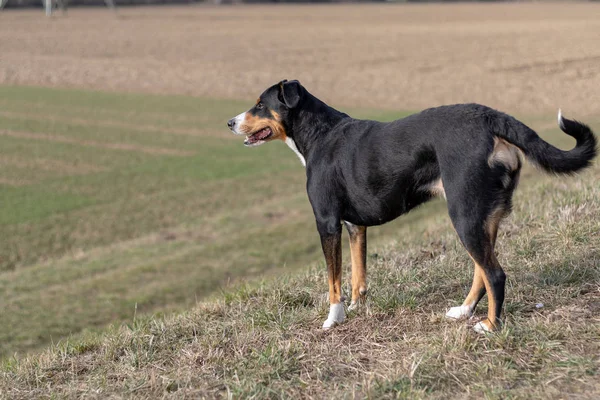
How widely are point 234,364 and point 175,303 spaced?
775 cm

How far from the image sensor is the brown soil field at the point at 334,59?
35.2 meters

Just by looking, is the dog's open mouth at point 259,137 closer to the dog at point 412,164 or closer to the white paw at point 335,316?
the dog at point 412,164

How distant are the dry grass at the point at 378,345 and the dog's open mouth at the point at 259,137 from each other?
147 cm

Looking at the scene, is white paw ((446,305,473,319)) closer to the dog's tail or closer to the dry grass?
the dry grass

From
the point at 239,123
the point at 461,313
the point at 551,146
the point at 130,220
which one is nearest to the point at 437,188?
the point at 551,146

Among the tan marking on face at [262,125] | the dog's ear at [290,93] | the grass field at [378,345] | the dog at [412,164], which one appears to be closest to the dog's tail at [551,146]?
the dog at [412,164]

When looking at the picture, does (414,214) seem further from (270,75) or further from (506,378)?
(270,75)

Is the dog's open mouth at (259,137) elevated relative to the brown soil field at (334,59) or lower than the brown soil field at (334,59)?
elevated

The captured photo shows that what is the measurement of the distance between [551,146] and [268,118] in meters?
2.56

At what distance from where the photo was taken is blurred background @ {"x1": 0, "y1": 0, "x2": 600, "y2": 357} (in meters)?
14.1

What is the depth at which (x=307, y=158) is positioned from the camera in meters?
6.66

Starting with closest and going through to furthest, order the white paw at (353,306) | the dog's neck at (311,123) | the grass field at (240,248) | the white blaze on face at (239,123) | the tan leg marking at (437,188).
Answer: the grass field at (240,248)
the tan leg marking at (437,188)
the white paw at (353,306)
the dog's neck at (311,123)
the white blaze on face at (239,123)

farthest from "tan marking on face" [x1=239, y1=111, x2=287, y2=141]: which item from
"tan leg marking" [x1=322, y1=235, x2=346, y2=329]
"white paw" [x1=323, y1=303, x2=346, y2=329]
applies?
"white paw" [x1=323, y1=303, x2=346, y2=329]

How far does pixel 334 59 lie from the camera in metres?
49.0
